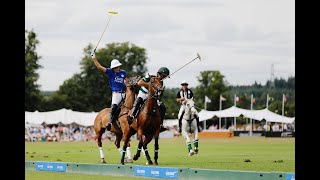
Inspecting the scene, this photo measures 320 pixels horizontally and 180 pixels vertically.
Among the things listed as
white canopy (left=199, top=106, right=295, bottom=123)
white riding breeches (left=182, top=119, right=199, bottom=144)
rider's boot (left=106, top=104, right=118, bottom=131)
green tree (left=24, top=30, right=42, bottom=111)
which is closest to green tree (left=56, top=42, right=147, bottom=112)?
green tree (left=24, top=30, right=42, bottom=111)

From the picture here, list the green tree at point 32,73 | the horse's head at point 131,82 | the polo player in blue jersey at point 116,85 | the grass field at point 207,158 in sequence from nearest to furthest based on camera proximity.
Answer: the grass field at point 207,158 → the horse's head at point 131,82 → the polo player in blue jersey at point 116,85 → the green tree at point 32,73

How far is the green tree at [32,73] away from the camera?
3418 inches

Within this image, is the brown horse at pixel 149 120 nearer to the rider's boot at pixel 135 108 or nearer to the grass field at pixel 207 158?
the rider's boot at pixel 135 108

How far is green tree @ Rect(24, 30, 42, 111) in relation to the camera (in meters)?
86.8

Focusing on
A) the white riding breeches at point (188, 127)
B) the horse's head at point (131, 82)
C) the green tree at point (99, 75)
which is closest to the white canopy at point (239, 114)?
the green tree at point (99, 75)

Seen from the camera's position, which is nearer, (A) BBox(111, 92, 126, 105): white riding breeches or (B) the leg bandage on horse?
(B) the leg bandage on horse

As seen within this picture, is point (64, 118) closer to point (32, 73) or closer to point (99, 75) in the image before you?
point (32, 73)

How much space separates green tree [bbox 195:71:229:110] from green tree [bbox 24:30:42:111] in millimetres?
33799

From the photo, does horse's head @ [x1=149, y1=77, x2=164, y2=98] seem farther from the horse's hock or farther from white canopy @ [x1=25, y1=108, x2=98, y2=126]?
the horse's hock

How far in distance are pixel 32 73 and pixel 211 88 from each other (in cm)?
3621

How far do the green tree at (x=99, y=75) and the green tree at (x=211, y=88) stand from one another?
16803mm
